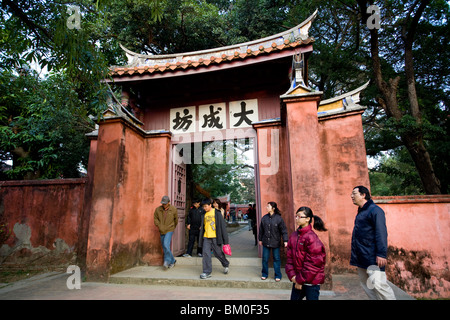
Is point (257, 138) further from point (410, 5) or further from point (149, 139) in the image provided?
point (410, 5)

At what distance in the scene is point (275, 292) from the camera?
433 cm

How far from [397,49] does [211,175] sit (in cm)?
1107

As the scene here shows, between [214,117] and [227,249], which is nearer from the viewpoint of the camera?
[227,249]

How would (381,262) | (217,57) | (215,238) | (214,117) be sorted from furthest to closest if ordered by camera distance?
(214,117) < (217,57) < (215,238) < (381,262)

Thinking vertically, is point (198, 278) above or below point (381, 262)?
below

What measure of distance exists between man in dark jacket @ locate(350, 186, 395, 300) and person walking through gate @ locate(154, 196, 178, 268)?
3.97m

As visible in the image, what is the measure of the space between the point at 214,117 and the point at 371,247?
5.03 metres

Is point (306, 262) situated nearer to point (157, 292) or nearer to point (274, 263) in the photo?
point (274, 263)

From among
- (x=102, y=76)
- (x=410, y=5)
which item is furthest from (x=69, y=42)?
(x=410, y=5)

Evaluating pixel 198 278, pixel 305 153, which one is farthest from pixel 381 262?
pixel 198 278

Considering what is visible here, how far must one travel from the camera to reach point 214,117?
22.9 feet

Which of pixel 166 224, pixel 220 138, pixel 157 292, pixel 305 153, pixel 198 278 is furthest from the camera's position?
pixel 220 138

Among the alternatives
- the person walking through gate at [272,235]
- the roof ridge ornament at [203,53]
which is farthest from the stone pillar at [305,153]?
the roof ridge ornament at [203,53]

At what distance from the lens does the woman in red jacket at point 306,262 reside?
8.32 feet
